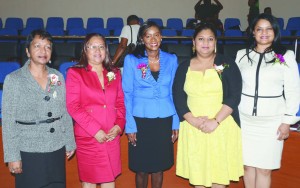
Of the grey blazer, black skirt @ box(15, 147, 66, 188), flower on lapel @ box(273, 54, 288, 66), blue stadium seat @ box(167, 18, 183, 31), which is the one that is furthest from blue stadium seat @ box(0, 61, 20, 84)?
blue stadium seat @ box(167, 18, 183, 31)

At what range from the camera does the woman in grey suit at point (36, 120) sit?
2104mm

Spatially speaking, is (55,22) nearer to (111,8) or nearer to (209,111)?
(111,8)

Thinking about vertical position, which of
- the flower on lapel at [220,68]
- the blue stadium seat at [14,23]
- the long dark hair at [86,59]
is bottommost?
the flower on lapel at [220,68]

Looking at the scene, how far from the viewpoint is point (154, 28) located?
8.45 feet

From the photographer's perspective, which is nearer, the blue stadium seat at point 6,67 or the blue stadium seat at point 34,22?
the blue stadium seat at point 6,67

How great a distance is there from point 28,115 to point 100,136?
52 cm

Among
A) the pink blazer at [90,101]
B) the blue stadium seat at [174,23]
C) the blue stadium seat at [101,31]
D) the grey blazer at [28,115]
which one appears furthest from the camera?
the blue stadium seat at [174,23]

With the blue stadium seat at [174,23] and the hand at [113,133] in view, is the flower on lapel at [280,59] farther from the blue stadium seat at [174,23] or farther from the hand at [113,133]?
the blue stadium seat at [174,23]

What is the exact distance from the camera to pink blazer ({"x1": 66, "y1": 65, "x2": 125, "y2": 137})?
2.34 meters

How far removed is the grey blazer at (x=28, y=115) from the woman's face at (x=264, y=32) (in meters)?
1.51

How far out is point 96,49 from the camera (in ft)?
7.97

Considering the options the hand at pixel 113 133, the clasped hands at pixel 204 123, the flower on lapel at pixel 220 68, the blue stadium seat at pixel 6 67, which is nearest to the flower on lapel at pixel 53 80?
the hand at pixel 113 133

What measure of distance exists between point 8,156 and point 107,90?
0.80 meters

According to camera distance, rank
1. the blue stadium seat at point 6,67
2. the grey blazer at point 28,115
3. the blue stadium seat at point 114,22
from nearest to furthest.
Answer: the grey blazer at point 28,115 < the blue stadium seat at point 6,67 < the blue stadium seat at point 114,22
